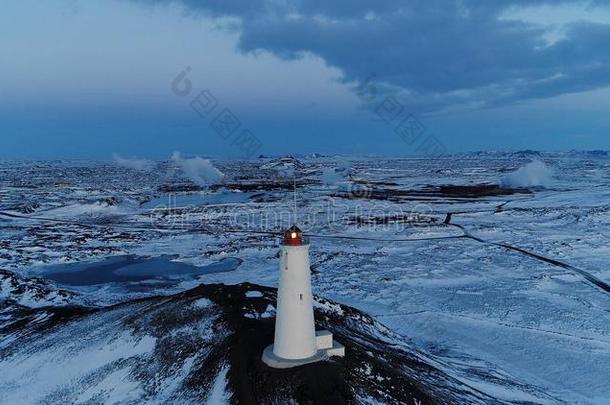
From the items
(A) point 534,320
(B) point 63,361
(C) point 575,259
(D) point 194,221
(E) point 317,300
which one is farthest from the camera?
(D) point 194,221

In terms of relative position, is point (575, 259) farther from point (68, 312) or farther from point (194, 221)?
point (194, 221)

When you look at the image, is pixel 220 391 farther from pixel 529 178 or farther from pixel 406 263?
pixel 529 178

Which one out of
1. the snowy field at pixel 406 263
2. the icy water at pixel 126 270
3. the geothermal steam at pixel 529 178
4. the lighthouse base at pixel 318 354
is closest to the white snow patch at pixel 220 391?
the lighthouse base at pixel 318 354

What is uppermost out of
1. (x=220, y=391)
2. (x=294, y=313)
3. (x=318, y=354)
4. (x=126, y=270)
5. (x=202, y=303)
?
(x=294, y=313)

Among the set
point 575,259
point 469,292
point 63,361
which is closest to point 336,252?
point 469,292

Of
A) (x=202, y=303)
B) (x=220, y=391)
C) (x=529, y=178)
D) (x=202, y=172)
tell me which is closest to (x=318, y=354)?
(x=220, y=391)
